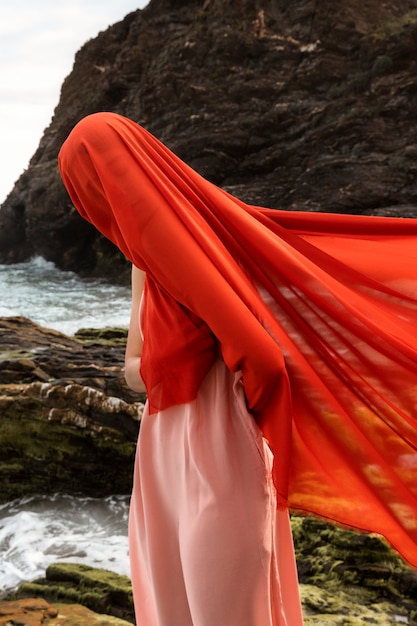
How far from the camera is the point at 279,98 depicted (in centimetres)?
1582

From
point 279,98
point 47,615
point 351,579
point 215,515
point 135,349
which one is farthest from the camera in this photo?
point 279,98

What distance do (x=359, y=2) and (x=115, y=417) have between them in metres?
15.0

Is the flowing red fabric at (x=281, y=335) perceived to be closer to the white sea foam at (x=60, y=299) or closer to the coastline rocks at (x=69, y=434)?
the coastline rocks at (x=69, y=434)

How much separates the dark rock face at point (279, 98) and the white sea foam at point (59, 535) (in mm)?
10321

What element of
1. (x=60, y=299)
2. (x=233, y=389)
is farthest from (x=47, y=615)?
(x=60, y=299)

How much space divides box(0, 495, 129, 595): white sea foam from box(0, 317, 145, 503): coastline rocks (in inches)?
4.9

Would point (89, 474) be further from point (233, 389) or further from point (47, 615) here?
point (233, 389)

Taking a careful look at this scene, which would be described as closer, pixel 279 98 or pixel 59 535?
pixel 59 535

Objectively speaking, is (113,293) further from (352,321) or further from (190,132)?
(352,321)

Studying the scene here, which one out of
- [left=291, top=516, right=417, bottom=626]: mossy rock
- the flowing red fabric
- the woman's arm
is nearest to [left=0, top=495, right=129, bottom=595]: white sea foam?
[left=291, top=516, right=417, bottom=626]: mossy rock

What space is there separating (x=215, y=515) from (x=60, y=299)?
43.1 ft

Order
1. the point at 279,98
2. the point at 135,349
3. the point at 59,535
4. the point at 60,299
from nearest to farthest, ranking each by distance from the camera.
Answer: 1. the point at 135,349
2. the point at 59,535
3. the point at 60,299
4. the point at 279,98

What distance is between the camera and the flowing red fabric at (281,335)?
59.1 inches

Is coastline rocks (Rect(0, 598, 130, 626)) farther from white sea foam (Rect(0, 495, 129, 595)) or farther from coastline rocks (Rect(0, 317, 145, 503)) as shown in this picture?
coastline rocks (Rect(0, 317, 145, 503))
